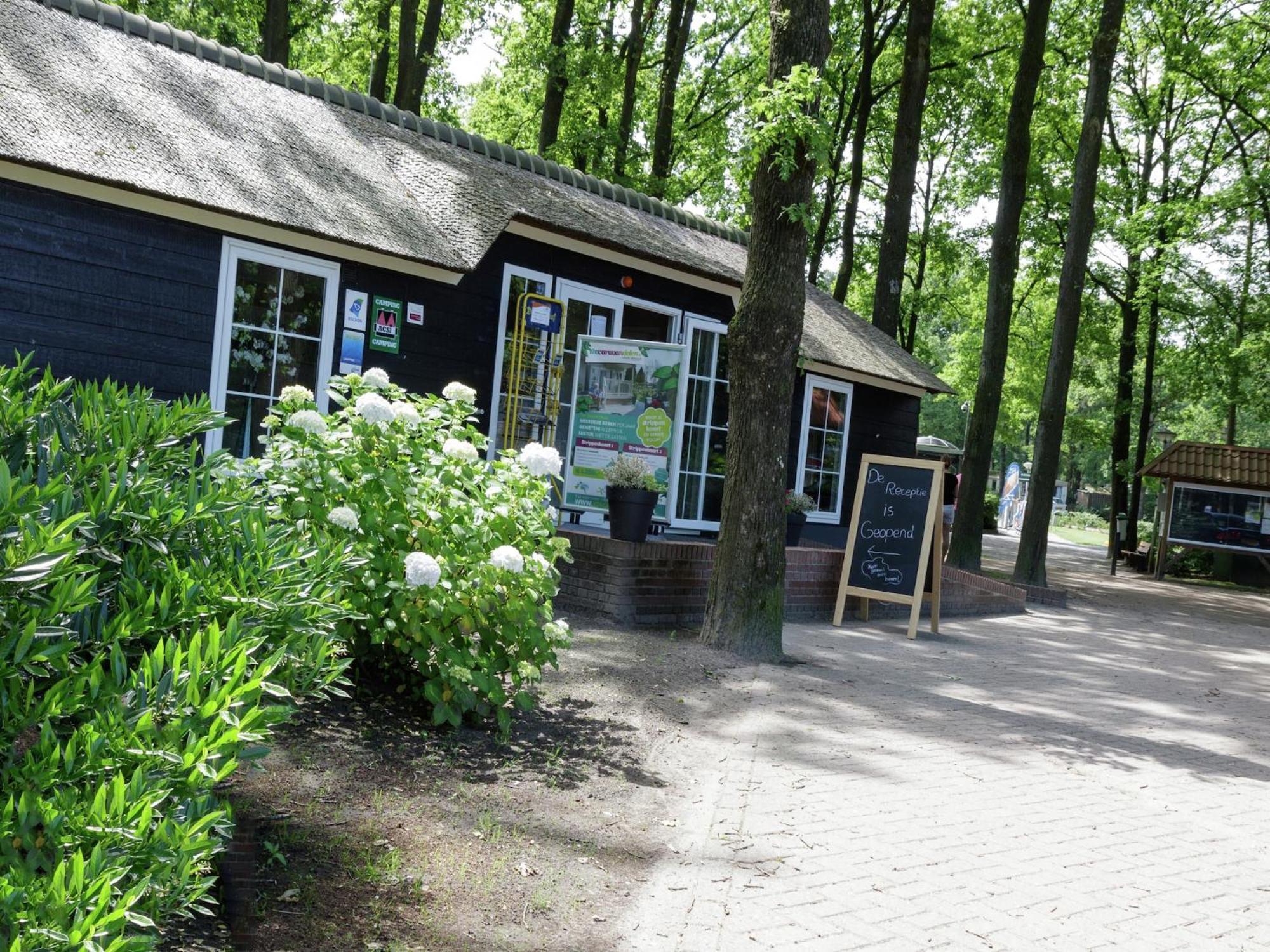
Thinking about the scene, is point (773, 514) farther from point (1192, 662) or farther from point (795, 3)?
point (1192, 662)

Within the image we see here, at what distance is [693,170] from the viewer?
111 feet

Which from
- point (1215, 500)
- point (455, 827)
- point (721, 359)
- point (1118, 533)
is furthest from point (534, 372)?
point (1118, 533)

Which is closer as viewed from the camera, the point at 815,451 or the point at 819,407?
the point at 819,407

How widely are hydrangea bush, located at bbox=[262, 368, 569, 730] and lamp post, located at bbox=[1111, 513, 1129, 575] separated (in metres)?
23.6

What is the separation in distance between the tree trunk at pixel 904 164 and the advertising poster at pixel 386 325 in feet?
38.1

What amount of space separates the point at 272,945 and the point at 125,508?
57.6 inches

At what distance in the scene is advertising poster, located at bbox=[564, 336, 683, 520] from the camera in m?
11.7

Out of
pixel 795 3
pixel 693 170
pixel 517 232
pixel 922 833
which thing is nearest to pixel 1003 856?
pixel 922 833

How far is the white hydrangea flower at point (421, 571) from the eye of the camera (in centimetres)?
500

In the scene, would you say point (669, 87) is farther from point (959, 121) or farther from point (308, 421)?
point (308, 421)

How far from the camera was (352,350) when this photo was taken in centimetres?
1072

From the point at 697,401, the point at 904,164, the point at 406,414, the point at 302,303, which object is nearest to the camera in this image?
the point at 406,414

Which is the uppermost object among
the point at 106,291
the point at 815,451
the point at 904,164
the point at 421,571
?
the point at 904,164

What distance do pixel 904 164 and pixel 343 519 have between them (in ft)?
56.2
